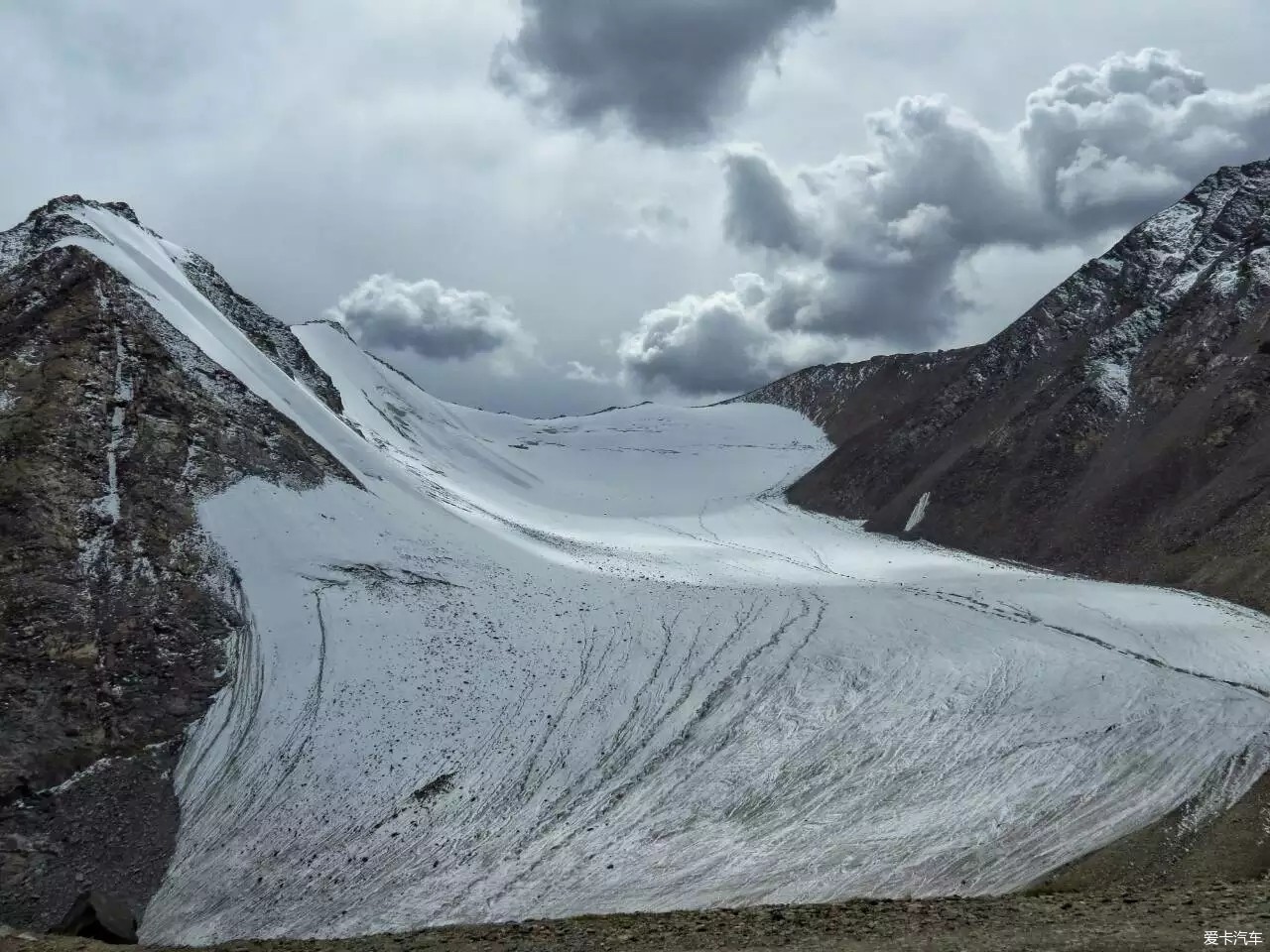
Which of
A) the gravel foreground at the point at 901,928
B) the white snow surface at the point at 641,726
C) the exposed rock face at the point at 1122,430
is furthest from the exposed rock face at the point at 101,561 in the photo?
the exposed rock face at the point at 1122,430

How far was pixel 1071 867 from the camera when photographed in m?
18.5

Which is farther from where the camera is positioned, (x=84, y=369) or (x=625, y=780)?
(x=84, y=369)

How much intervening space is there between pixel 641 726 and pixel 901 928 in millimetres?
13860

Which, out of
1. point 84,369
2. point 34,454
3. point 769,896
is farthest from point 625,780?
point 84,369

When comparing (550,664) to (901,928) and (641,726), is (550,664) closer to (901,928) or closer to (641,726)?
(641,726)

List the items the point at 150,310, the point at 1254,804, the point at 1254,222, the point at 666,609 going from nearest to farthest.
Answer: the point at 1254,804, the point at 666,609, the point at 150,310, the point at 1254,222

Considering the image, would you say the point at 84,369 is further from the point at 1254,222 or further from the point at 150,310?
the point at 1254,222

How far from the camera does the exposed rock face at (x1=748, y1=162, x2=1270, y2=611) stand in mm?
41656

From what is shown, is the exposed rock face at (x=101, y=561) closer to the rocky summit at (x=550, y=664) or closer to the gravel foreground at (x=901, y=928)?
the rocky summit at (x=550, y=664)

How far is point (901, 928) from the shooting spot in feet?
41.8

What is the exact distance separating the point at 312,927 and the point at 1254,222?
73.5 m

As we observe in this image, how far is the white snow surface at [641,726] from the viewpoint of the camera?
19.8 m

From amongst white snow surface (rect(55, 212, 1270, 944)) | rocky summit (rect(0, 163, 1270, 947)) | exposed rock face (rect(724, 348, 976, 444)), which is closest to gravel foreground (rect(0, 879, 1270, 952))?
rocky summit (rect(0, 163, 1270, 947))

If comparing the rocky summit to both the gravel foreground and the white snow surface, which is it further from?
the gravel foreground
